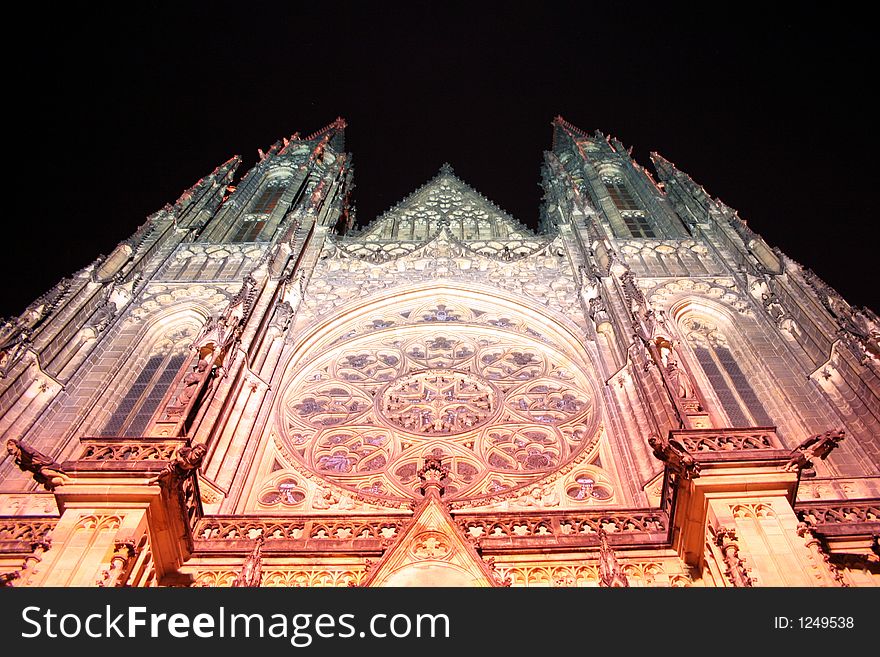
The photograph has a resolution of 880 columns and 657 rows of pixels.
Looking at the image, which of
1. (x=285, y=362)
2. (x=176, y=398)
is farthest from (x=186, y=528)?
(x=285, y=362)

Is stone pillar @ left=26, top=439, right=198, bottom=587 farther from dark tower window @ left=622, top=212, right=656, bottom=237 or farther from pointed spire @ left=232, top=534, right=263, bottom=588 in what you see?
dark tower window @ left=622, top=212, right=656, bottom=237

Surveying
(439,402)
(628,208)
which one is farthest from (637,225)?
(439,402)

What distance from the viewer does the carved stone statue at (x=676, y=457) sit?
848cm

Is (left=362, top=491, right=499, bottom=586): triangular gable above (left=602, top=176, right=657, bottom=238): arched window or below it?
below

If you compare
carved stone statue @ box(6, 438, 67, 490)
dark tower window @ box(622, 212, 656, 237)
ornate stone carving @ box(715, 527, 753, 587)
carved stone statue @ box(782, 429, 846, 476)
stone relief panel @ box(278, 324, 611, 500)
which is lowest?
ornate stone carving @ box(715, 527, 753, 587)

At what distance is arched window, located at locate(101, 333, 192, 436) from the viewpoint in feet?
43.4

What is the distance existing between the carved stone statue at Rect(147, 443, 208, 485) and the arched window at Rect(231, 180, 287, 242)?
13.0m

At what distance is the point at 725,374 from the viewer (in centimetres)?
1458

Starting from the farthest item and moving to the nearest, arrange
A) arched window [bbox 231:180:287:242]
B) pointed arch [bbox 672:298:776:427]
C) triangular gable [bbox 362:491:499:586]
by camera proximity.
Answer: arched window [bbox 231:180:287:242] → pointed arch [bbox 672:298:776:427] → triangular gable [bbox 362:491:499:586]

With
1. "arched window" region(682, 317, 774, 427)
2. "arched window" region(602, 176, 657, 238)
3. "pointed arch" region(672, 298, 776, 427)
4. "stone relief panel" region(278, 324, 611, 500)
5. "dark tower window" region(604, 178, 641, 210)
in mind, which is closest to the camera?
"stone relief panel" region(278, 324, 611, 500)

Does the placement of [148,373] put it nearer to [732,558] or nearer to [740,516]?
[740,516]

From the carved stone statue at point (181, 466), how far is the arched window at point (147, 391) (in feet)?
10.8

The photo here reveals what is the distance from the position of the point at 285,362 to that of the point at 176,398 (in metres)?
4.51

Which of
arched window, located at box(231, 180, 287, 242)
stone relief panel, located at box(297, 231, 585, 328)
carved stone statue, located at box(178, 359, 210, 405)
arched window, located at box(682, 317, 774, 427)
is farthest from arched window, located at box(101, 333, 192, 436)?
arched window, located at box(682, 317, 774, 427)
